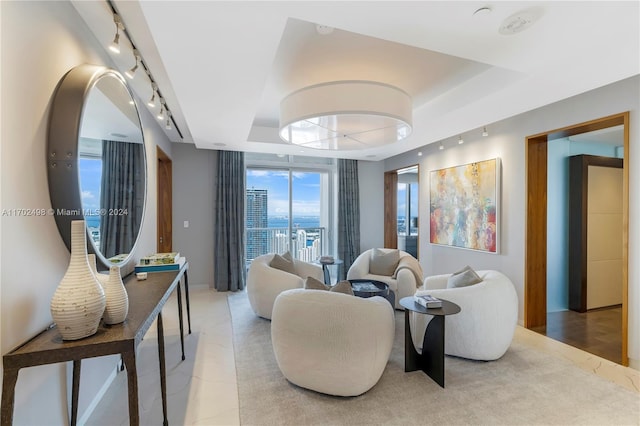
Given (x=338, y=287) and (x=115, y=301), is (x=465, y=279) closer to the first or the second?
(x=338, y=287)

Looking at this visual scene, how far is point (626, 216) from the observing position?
279cm

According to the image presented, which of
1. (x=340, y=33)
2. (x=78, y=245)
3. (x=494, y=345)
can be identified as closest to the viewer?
(x=78, y=245)

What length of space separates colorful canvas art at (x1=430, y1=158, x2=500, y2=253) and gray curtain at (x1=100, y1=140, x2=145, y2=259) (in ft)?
13.6

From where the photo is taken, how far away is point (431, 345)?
2549 millimetres

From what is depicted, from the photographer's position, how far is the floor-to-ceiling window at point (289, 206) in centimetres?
603

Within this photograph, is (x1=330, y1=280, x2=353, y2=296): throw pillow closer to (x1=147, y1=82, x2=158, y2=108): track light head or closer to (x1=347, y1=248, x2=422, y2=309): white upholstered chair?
(x1=347, y1=248, x2=422, y2=309): white upholstered chair

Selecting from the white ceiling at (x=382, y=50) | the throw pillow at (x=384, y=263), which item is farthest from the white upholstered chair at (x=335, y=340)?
the throw pillow at (x=384, y=263)

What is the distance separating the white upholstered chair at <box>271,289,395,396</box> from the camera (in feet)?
7.11

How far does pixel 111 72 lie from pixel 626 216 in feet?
14.2

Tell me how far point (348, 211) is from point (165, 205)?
3439 millimetres

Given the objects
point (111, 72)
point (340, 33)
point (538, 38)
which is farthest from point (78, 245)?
point (538, 38)

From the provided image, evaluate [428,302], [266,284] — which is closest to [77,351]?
[428,302]

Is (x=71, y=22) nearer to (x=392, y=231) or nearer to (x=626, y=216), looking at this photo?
(x=626, y=216)

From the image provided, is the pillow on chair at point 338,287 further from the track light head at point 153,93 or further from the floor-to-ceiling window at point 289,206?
the floor-to-ceiling window at point 289,206
